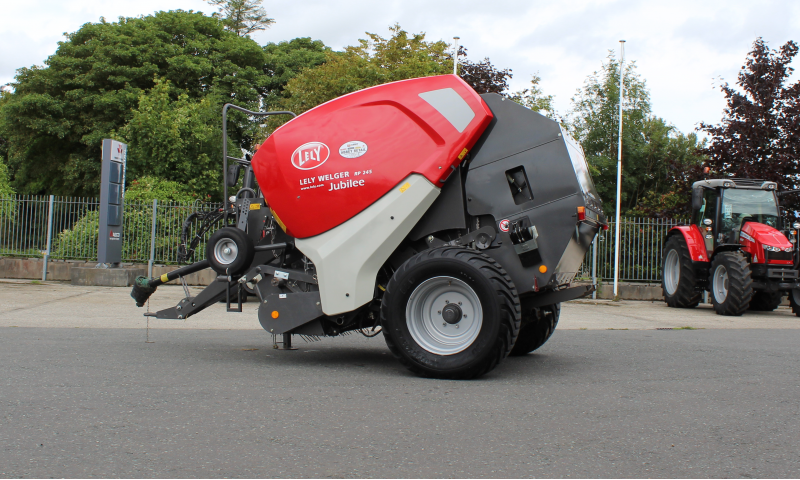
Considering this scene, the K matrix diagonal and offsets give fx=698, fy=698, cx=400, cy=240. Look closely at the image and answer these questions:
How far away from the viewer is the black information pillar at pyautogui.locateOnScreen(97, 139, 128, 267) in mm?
16250

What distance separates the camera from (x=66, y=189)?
110ft

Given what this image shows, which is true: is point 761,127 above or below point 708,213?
above

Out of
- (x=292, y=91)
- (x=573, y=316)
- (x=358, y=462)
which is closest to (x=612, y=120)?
(x=292, y=91)

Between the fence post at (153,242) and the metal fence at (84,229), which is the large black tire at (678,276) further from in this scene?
the fence post at (153,242)

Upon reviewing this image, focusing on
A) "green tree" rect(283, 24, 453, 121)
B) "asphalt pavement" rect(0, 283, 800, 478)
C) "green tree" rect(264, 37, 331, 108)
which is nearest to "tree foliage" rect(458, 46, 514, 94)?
"green tree" rect(283, 24, 453, 121)

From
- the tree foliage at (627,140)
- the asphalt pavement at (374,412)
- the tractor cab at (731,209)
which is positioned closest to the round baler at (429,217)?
the asphalt pavement at (374,412)

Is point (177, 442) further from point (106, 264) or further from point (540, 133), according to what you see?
point (106, 264)

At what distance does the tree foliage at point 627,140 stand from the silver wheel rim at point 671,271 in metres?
14.9

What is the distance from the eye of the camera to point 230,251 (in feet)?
21.1

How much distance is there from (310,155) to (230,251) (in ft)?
4.30

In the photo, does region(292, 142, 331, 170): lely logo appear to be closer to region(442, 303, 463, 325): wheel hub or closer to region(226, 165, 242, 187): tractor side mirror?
region(226, 165, 242, 187): tractor side mirror

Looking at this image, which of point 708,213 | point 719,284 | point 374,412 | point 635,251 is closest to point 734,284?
point 719,284

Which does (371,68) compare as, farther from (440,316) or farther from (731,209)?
(440,316)

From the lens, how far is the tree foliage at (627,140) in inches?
1238
